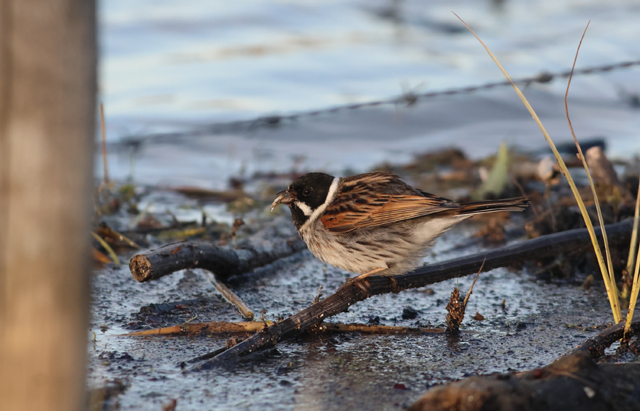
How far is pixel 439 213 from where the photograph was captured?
4.67 meters

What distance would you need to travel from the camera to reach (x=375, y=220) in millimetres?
4711

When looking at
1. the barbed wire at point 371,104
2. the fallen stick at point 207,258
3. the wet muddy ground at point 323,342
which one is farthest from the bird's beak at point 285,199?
the barbed wire at point 371,104

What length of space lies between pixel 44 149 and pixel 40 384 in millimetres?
653

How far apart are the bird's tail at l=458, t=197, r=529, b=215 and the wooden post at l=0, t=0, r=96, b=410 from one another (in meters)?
2.92

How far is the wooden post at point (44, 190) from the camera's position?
184 cm

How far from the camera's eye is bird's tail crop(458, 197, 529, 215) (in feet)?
14.1

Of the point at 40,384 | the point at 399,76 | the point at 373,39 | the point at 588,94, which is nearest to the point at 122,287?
the point at 40,384

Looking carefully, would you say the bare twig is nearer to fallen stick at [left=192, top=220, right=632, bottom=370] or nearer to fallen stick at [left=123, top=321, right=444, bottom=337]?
fallen stick at [left=123, top=321, right=444, bottom=337]

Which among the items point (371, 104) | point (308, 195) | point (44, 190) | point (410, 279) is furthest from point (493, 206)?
point (44, 190)

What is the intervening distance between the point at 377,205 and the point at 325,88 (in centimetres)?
829

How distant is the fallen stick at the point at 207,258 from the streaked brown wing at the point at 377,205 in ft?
2.43

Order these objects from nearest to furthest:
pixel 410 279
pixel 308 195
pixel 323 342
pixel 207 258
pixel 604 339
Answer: pixel 604 339 < pixel 323 342 < pixel 410 279 < pixel 207 258 < pixel 308 195

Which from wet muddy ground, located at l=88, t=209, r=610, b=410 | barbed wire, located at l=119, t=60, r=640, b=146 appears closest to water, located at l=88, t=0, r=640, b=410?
wet muddy ground, located at l=88, t=209, r=610, b=410

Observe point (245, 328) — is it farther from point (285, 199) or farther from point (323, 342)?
point (285, 199)
